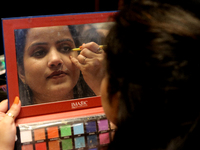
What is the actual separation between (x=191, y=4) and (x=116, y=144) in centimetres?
35

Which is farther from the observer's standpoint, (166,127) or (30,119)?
(30,119)

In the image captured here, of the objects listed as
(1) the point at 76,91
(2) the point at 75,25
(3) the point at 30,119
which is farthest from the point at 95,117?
(2) the point at 75,25

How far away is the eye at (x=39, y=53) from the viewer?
2.17ft

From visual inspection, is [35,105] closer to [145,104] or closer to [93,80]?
[93,80]

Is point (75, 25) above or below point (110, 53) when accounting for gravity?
above

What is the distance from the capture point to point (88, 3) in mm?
1176

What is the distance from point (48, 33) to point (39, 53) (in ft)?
0.25

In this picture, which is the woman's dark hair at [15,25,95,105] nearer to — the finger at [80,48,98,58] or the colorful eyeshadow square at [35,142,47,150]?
the finger at [80,48,98,58]

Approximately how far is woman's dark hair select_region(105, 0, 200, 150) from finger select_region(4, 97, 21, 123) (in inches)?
14.9

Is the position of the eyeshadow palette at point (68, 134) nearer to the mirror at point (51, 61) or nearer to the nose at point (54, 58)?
the mirror at point (51, 61)

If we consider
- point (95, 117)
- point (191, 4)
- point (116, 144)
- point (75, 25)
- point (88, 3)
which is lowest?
point (116, 144)

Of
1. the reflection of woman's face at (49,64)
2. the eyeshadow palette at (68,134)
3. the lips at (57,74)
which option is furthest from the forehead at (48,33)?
the eyeshadow palette at (68,134)

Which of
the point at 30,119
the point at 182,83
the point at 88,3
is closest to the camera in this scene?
the point at 182,83

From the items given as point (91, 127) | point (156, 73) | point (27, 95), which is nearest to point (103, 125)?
point (91, 127)
